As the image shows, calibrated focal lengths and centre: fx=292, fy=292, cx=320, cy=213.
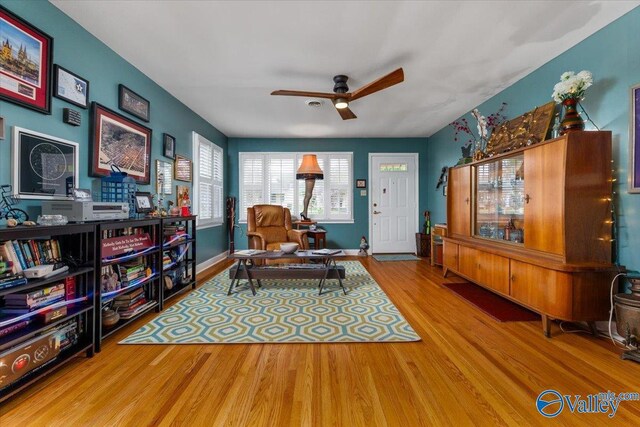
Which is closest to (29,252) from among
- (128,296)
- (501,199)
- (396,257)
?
(128,296)

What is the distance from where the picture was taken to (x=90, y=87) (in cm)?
249

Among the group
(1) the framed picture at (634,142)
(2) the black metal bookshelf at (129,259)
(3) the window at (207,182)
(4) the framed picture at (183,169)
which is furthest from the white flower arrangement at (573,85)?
(3) the window at (207,182)

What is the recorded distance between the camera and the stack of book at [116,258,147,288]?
7.92 ft

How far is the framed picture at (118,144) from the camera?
2.52 m

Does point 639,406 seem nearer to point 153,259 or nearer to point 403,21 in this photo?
point 403,21

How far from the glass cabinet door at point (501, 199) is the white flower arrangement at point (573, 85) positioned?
0.59 metres

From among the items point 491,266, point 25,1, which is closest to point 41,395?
point 25,1

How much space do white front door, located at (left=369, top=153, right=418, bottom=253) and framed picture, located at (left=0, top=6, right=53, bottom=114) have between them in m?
5.18

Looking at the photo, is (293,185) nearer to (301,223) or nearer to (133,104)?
(301,223)

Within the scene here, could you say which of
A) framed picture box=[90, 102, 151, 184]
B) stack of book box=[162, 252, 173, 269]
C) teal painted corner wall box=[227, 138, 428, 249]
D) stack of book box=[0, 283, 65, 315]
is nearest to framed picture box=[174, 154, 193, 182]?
framed picture box=[90, 102, 151, 184]

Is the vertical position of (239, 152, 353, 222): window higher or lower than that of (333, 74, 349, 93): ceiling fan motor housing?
lower

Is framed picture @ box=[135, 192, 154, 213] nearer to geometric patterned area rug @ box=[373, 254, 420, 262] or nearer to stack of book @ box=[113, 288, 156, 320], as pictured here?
stack of book @ box=[113, 288, 156, 320]

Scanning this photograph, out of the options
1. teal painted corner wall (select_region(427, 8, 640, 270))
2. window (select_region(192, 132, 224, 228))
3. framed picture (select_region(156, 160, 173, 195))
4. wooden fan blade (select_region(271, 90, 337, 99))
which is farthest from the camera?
window (select_region(192, 132, 224, 228))

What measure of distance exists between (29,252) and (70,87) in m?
1.35
